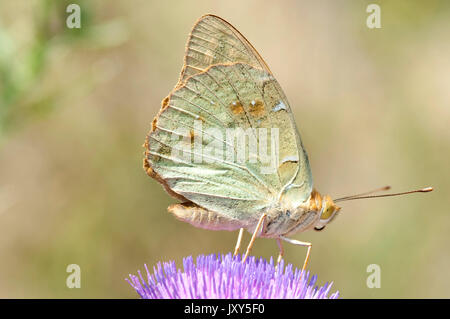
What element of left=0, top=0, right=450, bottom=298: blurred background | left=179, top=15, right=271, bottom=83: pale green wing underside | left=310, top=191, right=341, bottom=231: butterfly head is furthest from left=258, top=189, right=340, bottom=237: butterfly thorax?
left=0, top=0, right=450, bottom=298: blurred background

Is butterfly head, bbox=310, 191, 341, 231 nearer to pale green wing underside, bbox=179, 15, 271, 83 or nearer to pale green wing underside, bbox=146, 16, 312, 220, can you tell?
pale green wing underside, bbox=146, 16, 312, 220

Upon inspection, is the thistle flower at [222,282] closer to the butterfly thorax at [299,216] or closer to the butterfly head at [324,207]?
the butterfly thorax at [299,216]

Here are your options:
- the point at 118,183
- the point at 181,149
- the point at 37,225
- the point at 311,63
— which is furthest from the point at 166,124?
the point at 311,63

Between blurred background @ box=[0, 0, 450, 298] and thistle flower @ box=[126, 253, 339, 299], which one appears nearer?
thistle flower @ box=[126, 253, 339, 299]

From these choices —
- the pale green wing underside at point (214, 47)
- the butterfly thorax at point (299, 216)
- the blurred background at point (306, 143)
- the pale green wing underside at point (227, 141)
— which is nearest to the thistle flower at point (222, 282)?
the butterfly thorax at point (299, 216)

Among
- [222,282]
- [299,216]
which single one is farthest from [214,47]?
[222,282]

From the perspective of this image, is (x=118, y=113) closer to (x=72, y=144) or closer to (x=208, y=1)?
(x=72, y=144)

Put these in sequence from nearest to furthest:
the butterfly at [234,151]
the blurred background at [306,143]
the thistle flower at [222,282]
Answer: the thistle flower at [222,282]
the butterfly at [234,151]
the blurred background at [306,143]

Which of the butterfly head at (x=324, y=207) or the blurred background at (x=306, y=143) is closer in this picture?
the butterfly head at (x=324, y=207)
